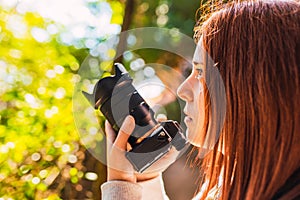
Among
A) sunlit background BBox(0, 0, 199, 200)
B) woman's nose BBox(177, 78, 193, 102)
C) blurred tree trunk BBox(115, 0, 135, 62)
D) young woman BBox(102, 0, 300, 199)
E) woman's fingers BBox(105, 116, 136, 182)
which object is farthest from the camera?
blurred tree trunk BBox(115, 0, 135, 62)

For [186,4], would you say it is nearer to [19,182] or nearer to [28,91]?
[28,91]

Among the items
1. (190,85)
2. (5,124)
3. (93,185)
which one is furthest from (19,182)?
(190,85)

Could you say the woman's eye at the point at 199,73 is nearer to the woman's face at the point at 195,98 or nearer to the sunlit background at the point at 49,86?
the woman's face at the point at 195,98

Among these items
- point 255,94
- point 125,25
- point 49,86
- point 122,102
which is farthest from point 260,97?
point 125,25

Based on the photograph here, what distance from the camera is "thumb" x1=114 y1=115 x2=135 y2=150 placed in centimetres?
99

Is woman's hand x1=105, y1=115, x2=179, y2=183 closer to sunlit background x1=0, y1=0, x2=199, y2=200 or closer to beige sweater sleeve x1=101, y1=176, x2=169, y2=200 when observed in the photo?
beige sweater sleeve x1=101, y1=176, x2=169, y2=200

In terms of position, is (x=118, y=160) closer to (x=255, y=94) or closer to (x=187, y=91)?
(x=187, y=91)

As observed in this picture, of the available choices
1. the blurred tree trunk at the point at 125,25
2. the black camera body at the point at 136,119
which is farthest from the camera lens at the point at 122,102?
the blurred tree trunk at the point at 125,25

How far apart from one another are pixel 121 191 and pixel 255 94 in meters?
0.35

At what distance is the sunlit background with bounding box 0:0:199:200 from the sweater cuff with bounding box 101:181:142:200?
1.02 ft

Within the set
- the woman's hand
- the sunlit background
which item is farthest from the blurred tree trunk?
the woman's hand

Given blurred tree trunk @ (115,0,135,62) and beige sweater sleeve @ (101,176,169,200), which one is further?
blurred tree trunk @ (115,0,135,62)

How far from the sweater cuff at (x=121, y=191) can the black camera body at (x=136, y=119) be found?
0.04 m

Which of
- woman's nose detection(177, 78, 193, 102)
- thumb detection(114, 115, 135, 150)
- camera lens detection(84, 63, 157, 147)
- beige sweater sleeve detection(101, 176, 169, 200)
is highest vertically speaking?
woman's nose detection(177, 78, 193, 102)
